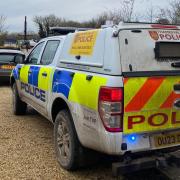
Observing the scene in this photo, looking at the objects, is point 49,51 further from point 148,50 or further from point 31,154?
point 148,50

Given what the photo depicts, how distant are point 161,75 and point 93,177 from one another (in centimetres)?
165

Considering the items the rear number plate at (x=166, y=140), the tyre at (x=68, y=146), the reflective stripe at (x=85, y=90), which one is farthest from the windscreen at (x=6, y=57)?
the rear number plate at (x=166, y=140)

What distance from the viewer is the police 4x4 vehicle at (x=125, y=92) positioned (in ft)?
13.6

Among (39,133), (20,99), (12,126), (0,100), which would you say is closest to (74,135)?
(39,133)

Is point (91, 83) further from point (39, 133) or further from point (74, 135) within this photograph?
point (39, 133)

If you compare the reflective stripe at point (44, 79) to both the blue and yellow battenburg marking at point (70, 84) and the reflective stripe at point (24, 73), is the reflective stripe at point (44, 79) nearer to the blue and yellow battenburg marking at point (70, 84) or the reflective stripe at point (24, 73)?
the blue and yellow battenburg marking at point (70, 84)

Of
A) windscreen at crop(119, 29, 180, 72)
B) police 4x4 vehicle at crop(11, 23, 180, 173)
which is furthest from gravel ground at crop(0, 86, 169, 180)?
windscreen at crop(119, 29, 180, 72)

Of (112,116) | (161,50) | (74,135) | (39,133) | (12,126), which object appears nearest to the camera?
(112,116)

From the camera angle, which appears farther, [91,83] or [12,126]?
[12,126]

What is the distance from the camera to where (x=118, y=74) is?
4.13 metres

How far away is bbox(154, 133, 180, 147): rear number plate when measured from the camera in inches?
171

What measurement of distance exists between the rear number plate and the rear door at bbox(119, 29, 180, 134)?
0.34ft

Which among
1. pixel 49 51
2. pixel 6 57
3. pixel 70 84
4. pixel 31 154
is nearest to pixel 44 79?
pixel 49 51

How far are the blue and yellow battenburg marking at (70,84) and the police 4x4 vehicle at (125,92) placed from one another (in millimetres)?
11
